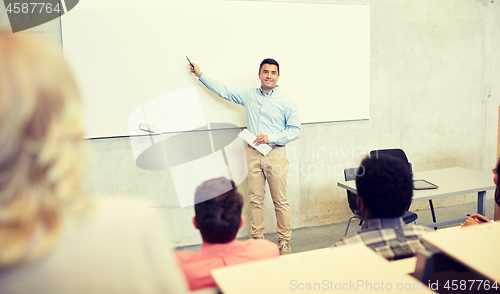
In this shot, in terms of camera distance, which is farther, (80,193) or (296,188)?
(296,188)

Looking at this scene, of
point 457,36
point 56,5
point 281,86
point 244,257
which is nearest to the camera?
point 244,257

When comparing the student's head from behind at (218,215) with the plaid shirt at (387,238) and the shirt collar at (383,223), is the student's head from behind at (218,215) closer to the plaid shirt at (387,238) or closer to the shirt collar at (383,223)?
the plaid shirt at (387,238)

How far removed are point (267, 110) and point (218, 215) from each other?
2.12 metres

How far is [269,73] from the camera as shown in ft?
11.5

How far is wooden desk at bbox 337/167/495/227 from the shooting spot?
2906 mm

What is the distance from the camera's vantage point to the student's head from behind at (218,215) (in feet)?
5.02

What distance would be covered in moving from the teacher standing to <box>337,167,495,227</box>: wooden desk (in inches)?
25.1

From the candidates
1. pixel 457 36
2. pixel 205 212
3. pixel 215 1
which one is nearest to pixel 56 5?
pixel 215 1

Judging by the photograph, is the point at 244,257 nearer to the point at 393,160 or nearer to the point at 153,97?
the point at 393,160

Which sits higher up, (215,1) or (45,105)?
(215,1)

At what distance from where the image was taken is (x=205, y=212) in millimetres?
1553

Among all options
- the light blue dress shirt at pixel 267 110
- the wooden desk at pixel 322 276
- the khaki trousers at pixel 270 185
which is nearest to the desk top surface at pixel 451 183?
the khaki trousers at pixel 270 185

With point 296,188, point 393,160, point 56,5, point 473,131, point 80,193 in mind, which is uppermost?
point 56,5

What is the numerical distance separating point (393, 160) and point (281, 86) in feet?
7.81
